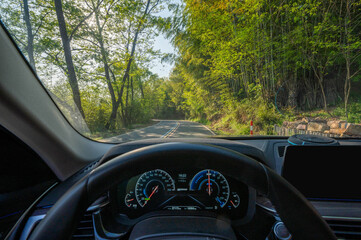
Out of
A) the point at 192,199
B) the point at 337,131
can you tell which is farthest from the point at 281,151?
the point at 337,131

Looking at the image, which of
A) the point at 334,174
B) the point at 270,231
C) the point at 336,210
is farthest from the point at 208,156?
the point at 334,174

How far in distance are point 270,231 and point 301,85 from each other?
9157mm

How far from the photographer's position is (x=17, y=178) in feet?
4.07

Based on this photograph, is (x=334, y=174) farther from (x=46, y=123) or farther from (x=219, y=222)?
(x=46, y=123)

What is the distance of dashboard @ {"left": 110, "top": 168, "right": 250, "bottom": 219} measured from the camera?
1.20 metres

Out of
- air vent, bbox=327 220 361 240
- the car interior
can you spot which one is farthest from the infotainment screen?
air vent, bbox=327 220 361 240

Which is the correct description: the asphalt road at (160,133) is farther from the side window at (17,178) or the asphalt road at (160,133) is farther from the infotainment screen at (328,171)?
the infotainment screen at (328,171)

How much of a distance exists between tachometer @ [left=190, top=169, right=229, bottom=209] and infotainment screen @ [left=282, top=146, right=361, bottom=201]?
0.73 m

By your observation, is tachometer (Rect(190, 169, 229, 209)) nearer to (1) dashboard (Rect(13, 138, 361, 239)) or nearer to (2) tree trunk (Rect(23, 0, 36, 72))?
(1) dashboard (Rect(13, 138, 361, 239))

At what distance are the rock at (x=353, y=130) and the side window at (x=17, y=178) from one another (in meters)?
4.43

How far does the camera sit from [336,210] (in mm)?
1199

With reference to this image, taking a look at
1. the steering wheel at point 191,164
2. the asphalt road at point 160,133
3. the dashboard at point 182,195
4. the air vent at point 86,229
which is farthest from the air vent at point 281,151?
the air vent at point 86,229

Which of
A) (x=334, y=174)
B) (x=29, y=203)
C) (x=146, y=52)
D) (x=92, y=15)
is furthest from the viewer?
(x=146, y=52)

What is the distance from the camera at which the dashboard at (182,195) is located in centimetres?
120
